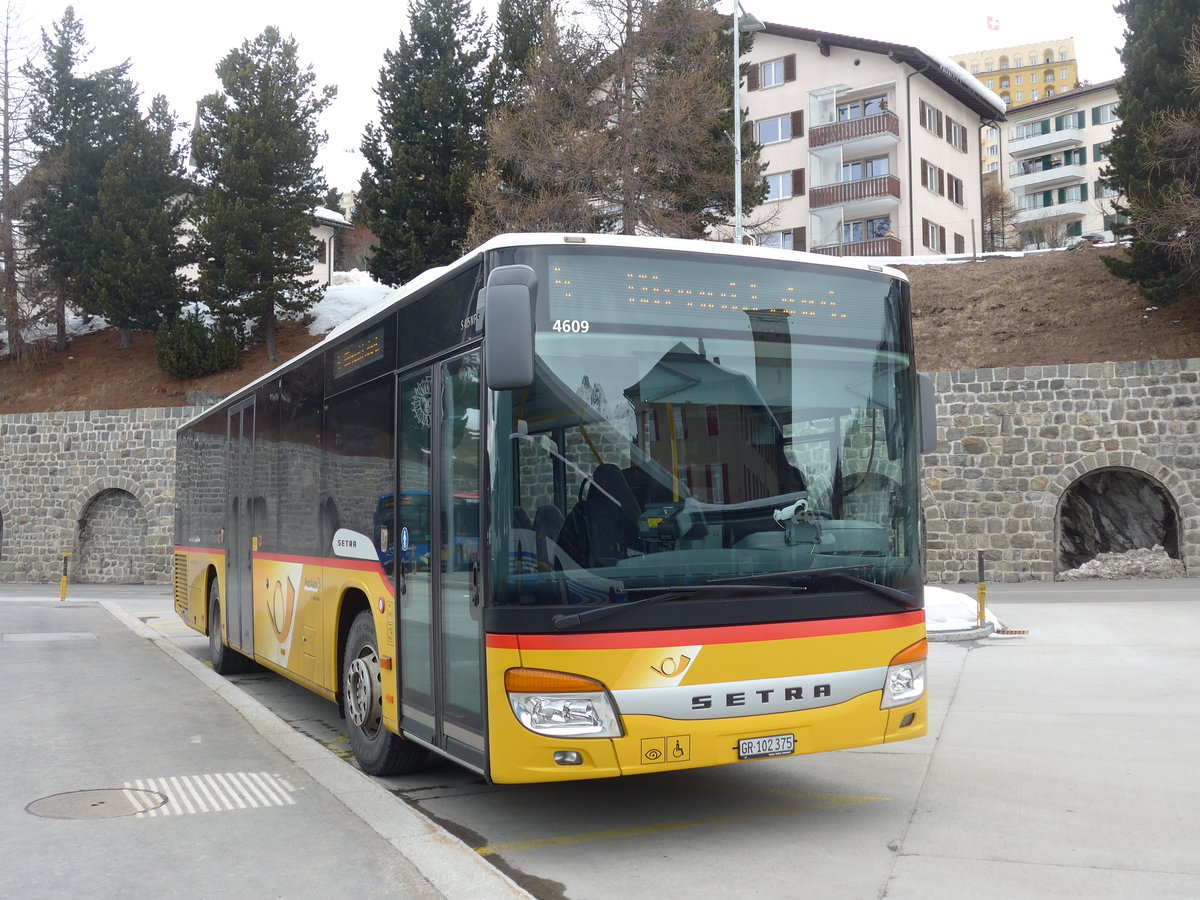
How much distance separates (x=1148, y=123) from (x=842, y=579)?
24.8m

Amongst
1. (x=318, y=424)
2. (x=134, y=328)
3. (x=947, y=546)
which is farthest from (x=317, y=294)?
(x=318, y=424)

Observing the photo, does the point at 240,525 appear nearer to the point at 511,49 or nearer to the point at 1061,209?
the point at 511,49

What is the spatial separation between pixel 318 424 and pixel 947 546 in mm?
18175

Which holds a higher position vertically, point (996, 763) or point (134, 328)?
point (134, 328)

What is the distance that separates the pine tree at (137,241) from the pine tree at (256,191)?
5.08ft

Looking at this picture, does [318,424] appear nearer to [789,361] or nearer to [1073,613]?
[789,361]

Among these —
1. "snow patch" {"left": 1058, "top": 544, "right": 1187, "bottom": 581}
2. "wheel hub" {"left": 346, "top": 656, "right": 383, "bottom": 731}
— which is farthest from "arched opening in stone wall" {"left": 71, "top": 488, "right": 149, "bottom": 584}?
"wheel hub" {"left": 346, "top": 656, "right": 383, "bottom": 731}

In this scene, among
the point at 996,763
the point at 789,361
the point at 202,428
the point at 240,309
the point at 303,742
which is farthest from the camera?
the point at 240,309

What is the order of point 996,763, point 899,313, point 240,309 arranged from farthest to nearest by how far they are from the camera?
point 240,309, point 996,763, point 899,313

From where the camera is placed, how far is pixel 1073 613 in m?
16.4

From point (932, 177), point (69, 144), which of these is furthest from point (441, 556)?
point (932, 177)

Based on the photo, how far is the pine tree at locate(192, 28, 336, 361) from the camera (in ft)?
120

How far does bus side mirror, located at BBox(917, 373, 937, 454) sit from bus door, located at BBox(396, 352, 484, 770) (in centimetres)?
252

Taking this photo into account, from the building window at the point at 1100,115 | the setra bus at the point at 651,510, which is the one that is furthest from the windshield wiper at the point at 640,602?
the building window at the point at 1100,115
